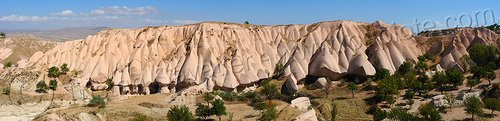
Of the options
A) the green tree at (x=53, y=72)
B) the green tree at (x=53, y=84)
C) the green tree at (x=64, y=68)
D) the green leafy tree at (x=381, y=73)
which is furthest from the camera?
the green tree at (x=64, y=68)

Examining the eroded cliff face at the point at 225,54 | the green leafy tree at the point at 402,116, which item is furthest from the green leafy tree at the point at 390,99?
the eroded cliff face at the point at 225,54

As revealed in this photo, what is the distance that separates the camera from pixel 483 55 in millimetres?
45938

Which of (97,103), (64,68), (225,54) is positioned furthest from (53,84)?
(225,54)

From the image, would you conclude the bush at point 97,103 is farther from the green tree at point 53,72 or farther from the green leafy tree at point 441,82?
the green leafy tree at point 441,82

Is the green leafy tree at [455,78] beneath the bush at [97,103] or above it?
above

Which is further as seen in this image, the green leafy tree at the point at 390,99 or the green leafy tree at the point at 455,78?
the green leafy tree at the point at 455,78

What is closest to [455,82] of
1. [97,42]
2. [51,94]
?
[51,94]

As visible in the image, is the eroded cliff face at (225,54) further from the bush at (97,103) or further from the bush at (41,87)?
the bush at (97,103)

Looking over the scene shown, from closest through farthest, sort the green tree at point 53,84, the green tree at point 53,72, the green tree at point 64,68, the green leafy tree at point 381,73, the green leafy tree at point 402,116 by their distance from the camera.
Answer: the green leafy tree at point 402,116 → the green tree at point 53,84 → the green leafy tree at point 381,73 → the green tree at point 53,72 → the green tree at point 64,68

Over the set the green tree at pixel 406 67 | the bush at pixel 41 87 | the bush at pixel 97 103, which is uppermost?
the green tree at pixel 406 67

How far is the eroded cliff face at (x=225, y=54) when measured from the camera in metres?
51.3

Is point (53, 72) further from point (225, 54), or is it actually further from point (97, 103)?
point (225, 54)

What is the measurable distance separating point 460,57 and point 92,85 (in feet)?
223

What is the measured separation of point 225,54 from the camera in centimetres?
5709
